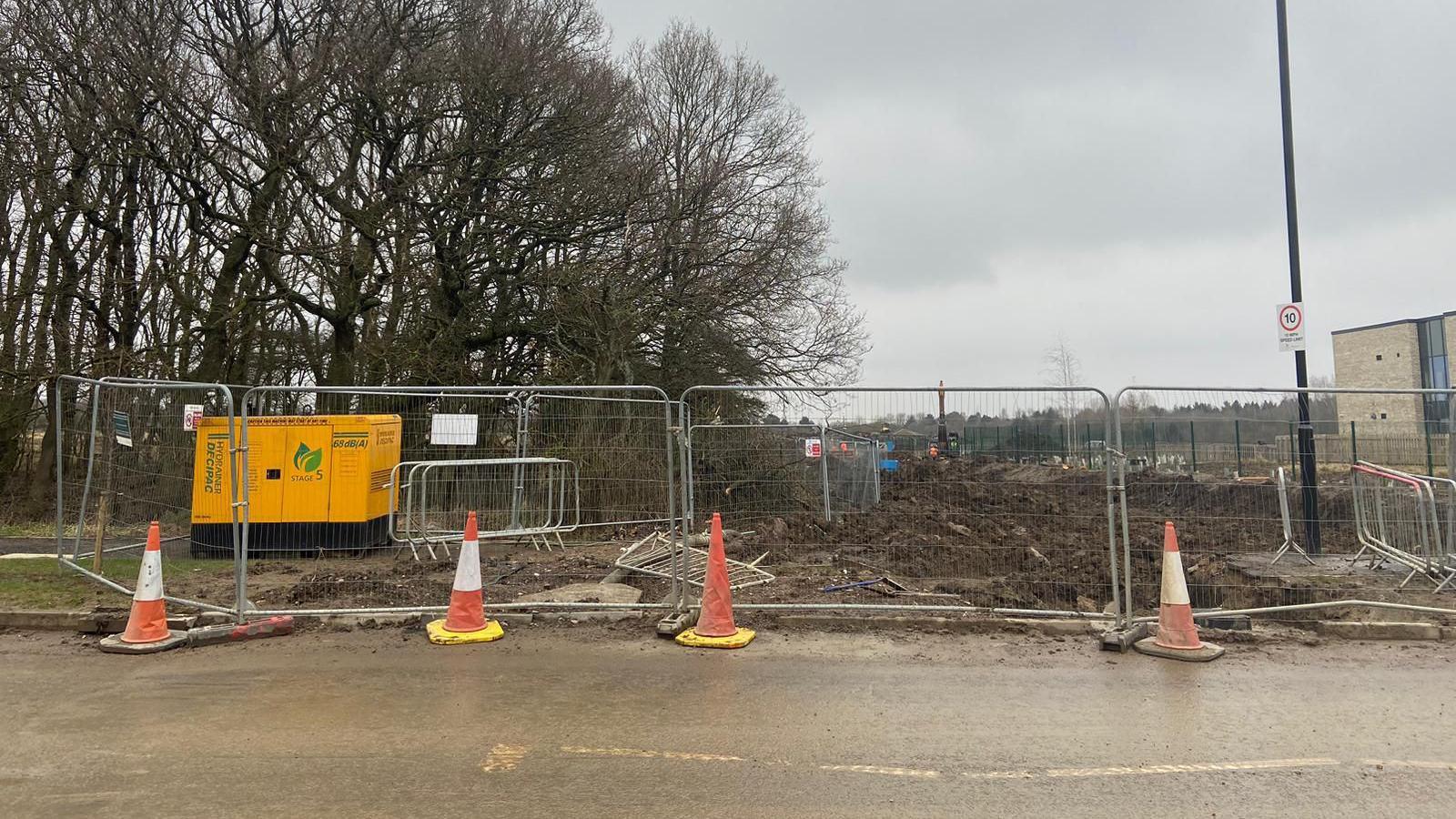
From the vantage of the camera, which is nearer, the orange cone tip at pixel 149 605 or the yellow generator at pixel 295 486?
the orange cone tip at pixel 149 605

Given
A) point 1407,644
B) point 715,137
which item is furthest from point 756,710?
point 715,137

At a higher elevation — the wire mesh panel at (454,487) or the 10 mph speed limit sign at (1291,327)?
the 10 mph speed limit sign at (1291,327)

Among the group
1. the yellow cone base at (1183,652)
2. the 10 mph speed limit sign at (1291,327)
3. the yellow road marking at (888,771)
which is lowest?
the yellow road marking at (888,771)

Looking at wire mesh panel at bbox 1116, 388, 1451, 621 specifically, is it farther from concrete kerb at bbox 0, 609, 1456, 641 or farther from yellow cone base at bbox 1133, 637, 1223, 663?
yellow cone base at bbox 1133, 637, 1223, 663

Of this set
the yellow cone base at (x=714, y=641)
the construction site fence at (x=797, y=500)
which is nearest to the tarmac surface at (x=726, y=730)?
the yellow cone base at (x=714, y=641)

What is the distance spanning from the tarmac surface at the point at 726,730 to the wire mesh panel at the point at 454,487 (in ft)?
9.44

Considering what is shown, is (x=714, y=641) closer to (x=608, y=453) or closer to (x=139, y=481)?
(x=608, y=453)

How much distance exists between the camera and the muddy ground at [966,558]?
7.75 meters

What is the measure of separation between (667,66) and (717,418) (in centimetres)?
1763

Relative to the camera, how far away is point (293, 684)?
5.39m

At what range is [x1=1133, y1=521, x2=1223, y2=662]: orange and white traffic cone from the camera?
238 inches

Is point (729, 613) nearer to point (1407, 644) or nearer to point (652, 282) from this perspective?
point (1407, 644)

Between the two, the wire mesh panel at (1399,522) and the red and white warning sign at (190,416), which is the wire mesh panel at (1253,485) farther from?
the red and white warning sign at (190,416)

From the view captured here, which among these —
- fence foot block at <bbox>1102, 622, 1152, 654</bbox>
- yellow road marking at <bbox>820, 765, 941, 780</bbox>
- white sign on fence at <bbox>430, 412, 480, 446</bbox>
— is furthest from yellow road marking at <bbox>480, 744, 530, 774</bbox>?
white sign on fence at <bbox>430, 412, 480, 446</bbox>
